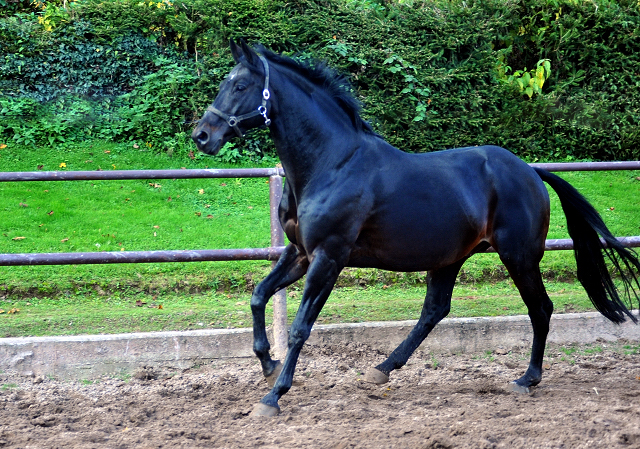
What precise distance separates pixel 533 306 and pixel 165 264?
369cm

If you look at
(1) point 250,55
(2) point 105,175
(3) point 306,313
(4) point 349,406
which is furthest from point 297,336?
(2) point 105,175

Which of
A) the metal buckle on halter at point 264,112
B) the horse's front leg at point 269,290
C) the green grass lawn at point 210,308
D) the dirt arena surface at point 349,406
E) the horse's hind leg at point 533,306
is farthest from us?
the green grass lawn at point 210,308

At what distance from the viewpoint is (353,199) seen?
367 cm

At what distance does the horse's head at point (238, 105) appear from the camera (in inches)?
138

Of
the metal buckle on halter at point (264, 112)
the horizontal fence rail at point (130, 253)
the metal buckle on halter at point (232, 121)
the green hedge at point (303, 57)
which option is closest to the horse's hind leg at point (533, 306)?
the horizontal fence rail at point (130, 253)

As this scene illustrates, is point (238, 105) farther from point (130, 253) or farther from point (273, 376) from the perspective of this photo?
point (273, 376)

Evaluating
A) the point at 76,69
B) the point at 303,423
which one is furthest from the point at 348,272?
the point at 76,69

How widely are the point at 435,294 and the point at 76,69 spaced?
7.13m

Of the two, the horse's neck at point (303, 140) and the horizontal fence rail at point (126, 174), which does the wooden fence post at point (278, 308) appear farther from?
the horse's neck at point (303, 140)

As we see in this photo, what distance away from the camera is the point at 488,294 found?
6086 millimetres

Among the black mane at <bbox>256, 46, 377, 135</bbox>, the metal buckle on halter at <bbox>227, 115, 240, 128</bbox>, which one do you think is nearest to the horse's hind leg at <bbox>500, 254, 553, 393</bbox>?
the black mane at <bbox>256, 46, 377, 135</bbox>

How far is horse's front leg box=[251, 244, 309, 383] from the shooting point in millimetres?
3852

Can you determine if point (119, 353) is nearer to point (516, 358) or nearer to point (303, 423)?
point (303, 423)

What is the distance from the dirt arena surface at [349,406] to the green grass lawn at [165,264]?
59 cm
